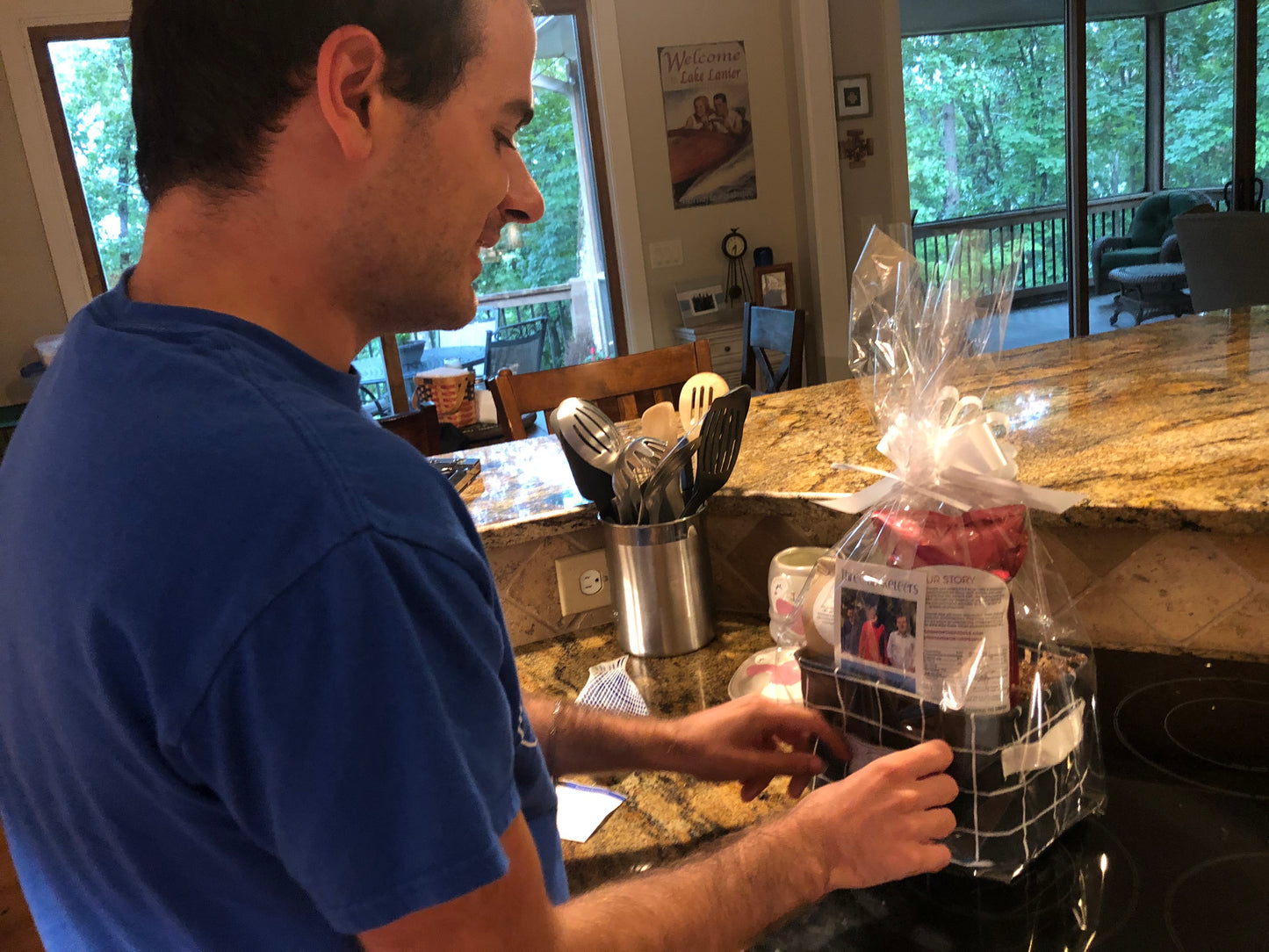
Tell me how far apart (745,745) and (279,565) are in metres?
0.57

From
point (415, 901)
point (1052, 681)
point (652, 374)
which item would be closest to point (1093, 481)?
point (1052, 681)

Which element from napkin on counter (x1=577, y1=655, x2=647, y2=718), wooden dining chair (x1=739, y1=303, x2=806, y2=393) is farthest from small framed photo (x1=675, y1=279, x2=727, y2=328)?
napkin on counter (x1=577, y1=655, x2=647, y2=718)

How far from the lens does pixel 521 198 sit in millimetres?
718

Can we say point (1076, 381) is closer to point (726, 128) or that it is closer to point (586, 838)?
point (586, 838)

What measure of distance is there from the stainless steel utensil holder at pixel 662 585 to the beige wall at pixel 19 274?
11.8ft

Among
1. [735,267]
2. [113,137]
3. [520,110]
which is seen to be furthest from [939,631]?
[113,137]

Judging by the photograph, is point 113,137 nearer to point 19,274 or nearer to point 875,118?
point 19,274

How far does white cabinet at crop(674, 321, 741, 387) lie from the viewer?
4.41 meters

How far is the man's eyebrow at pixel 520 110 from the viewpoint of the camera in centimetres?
62

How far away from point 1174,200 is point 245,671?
7.37 m

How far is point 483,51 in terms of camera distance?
59 centimetres

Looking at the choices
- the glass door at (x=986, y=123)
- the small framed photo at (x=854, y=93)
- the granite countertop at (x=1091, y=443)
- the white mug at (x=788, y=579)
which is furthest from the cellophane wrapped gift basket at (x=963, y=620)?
the glass door at (x=986, y=123)

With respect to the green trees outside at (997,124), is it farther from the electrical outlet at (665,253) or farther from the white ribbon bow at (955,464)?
the white ribbon bow at (955,464)

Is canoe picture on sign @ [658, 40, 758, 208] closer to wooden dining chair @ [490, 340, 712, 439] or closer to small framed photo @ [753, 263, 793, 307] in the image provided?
small framed photo @ [753, 263, 793, 307]
